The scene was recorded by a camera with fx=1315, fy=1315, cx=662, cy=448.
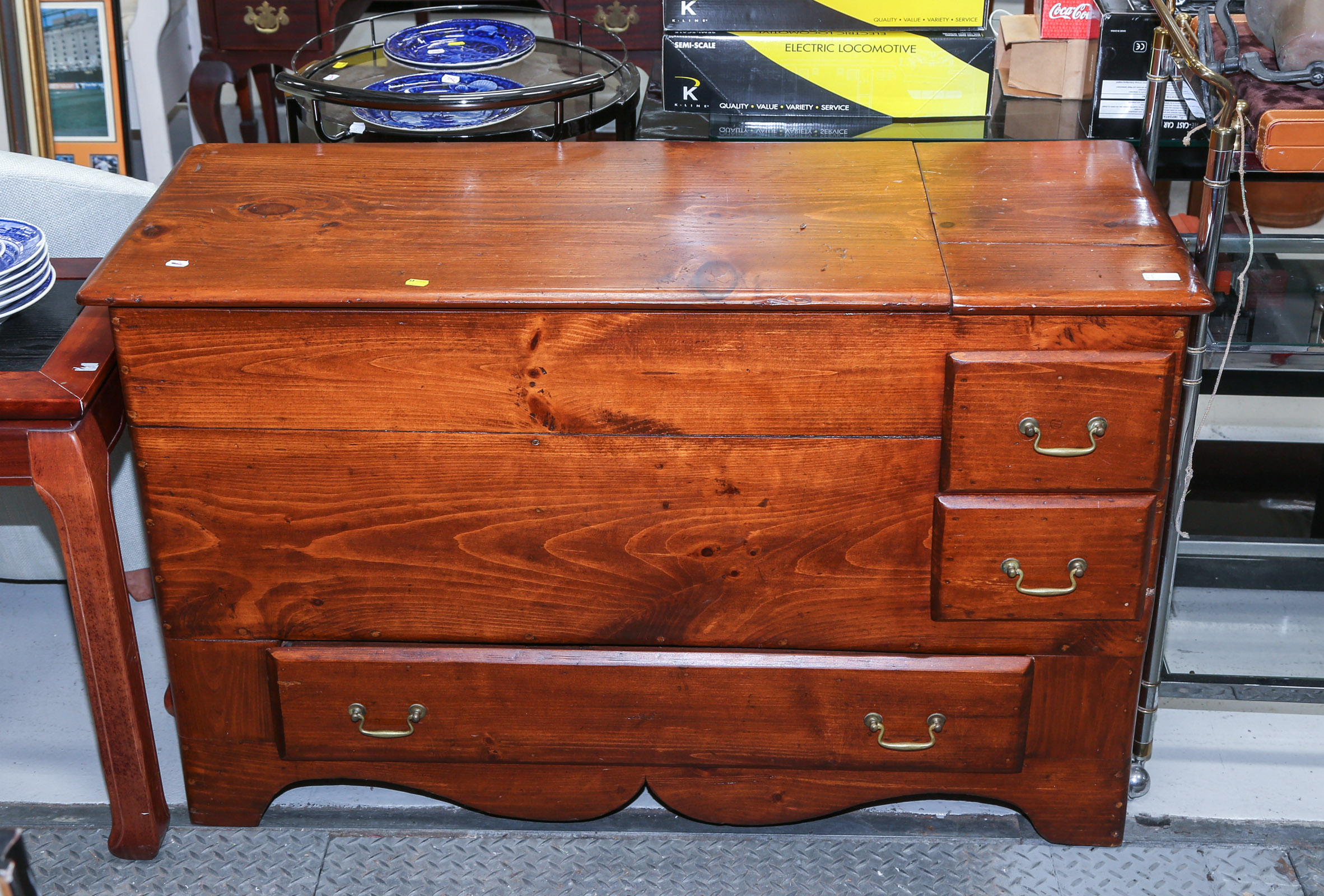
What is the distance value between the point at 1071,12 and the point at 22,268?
146 cm

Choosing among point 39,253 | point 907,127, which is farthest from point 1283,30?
point 39,253

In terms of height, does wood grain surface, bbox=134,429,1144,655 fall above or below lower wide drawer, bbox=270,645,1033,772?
above

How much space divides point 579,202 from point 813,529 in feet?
1.63

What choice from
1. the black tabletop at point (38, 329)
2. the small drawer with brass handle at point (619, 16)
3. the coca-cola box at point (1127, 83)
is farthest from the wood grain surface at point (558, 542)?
the small drawer with brass handle at point (619, 16)

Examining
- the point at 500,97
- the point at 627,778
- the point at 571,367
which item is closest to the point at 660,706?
the point at 627,778

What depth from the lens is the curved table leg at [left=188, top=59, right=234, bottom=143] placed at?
339 cm

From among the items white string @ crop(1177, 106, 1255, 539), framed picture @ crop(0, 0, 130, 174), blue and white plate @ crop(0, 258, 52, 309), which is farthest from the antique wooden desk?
framed picture @ crop(0, 0, 130, 174)

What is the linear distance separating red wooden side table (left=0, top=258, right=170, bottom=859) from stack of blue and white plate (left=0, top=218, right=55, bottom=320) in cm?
3

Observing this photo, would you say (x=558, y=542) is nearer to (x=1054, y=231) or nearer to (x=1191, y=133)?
(x=1054, y=231)

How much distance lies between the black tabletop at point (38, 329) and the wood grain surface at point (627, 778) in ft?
1.28

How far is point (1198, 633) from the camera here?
2088 mm

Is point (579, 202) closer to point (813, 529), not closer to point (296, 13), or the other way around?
point (813, 529)

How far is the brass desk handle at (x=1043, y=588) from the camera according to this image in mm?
1539

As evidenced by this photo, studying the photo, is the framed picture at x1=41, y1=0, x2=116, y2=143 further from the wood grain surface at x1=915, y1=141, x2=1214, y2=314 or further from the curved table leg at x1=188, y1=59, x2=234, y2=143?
the wood grain surface at x1=915, y1=141, x2=1214, y2=314
